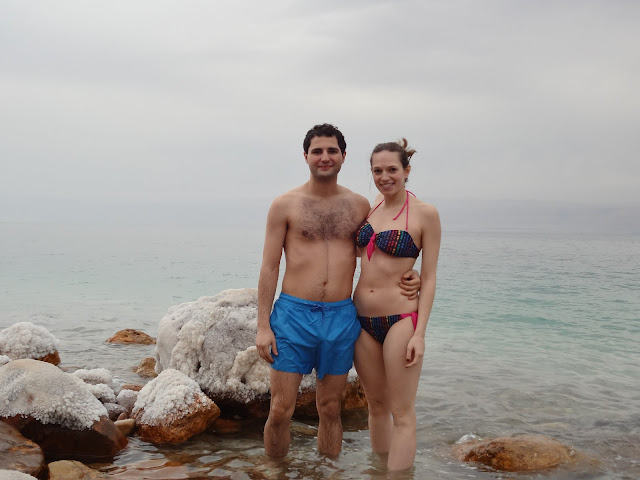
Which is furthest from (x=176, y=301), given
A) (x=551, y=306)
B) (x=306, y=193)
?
(x=306, y=193)

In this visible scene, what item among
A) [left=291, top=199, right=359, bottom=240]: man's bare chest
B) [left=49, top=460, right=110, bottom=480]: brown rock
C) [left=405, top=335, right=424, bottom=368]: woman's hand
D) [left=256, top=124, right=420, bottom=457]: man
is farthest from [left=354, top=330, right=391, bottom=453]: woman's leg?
[left=49, top=460, right=110, bottom=480]: brown rock

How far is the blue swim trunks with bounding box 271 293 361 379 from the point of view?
193 inches

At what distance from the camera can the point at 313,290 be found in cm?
498

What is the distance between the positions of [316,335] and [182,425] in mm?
2101

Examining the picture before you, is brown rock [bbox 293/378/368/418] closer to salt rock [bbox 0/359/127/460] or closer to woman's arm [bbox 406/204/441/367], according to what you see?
salt rock [bbox 0/359/127/460]

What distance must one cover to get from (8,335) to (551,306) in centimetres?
1646

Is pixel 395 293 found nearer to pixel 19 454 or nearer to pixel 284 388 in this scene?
pixel 284 388

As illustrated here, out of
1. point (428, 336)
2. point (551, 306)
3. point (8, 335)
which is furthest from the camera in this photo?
→ point (551, 306)

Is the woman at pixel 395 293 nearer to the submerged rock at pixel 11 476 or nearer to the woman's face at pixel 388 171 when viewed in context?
the woman's face at pixel 388 171

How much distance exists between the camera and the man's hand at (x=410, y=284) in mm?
4750

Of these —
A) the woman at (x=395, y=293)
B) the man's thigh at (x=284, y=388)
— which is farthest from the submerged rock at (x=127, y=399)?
the woman at (x=395, y=293)

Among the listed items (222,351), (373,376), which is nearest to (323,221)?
(373,376)

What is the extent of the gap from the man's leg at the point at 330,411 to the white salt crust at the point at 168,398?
1.44m

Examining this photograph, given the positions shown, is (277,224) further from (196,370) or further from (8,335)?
(8,335)
